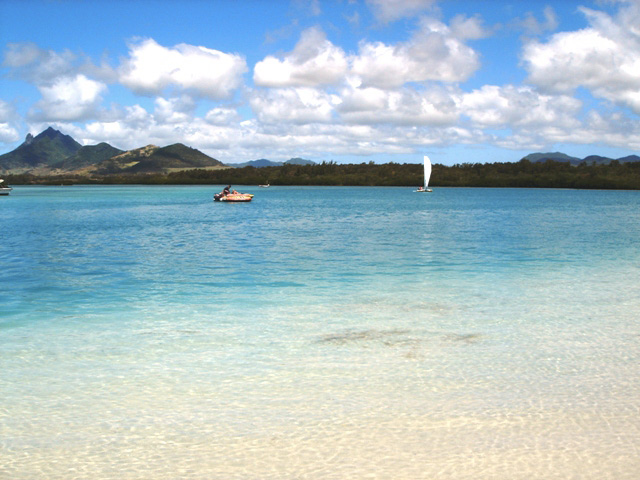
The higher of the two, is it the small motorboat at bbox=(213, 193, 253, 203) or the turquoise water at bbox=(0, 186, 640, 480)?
the small motorboat at bbox=(213, 193, 253, 203)

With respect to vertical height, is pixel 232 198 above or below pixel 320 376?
above

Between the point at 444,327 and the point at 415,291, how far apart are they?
540 cm

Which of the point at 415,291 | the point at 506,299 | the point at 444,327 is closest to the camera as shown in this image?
the point at 444,327

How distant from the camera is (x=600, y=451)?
6.72 m

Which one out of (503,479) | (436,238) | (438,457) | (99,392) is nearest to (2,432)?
(99,392)

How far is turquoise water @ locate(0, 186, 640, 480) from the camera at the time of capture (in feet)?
21.9

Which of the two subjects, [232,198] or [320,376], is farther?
[232,198]

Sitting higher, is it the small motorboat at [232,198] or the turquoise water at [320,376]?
the small motorboat at [232,198]

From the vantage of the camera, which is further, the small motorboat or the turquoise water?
the small motorboat

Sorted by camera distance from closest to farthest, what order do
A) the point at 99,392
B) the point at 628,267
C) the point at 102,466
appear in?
the point at 102,466
the point at 99,392
the point at 628,267

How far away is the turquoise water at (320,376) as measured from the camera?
6688 mm

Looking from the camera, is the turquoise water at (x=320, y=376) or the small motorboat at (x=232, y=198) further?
the small motorboat at (x=232, y=198)

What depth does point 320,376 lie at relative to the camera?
385 inches

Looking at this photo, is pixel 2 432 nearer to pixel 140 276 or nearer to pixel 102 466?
pixel 102 466
